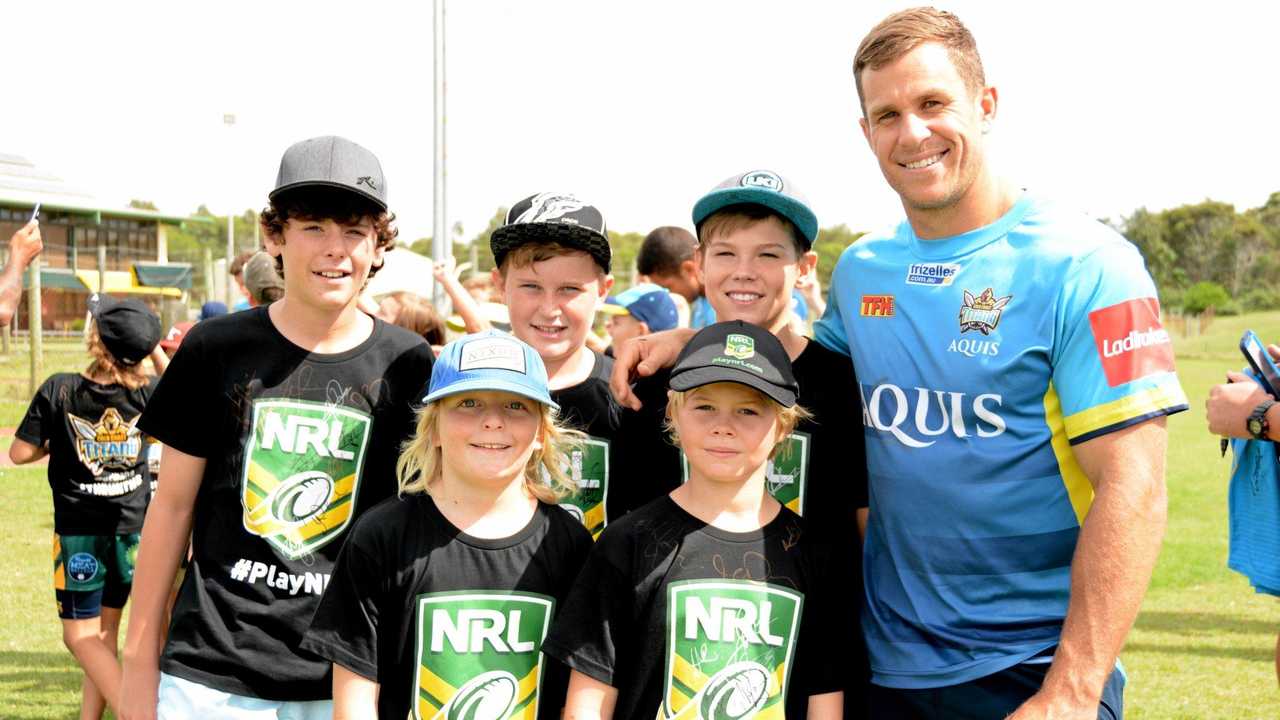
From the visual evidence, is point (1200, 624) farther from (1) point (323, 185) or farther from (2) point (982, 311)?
(1) point (323, 185)

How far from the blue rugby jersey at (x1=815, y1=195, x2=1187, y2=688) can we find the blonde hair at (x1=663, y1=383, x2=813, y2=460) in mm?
215

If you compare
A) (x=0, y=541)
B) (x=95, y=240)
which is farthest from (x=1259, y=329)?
(x=95, y=240)

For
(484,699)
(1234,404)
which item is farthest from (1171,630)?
(484,699)

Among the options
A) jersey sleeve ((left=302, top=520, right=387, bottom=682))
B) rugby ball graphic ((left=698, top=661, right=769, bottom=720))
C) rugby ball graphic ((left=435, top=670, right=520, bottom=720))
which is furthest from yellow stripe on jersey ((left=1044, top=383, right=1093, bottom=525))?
jersey sleeve ((left=302, top=520, right=387, bottom=682))

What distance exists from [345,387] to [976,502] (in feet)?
5.50

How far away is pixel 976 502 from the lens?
98.0 inches

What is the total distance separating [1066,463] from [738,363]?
0.82 metres

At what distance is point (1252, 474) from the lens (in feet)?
13.8

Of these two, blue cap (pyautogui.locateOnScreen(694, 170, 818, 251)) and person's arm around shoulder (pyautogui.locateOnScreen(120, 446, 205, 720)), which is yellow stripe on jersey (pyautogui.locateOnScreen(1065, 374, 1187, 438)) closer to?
blue cap (pyautogui.locateOnScreen(694, 170, 818, 251))

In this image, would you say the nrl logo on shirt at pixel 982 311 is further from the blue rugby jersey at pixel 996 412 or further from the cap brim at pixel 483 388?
the cap brim at pixel 483 388

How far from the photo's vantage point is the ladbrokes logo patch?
8.41 feet

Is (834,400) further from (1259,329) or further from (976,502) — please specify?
(1259,329)

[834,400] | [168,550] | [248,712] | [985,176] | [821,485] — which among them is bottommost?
[248,712]

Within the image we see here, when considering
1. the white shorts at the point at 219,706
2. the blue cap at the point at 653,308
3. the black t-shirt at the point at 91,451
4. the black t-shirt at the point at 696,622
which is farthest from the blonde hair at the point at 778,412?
the black t-shirt at the point at 91,451
